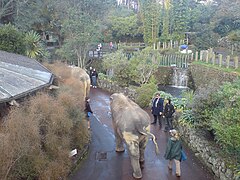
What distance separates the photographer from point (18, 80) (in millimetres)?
9922

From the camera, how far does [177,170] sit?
8.80 metres

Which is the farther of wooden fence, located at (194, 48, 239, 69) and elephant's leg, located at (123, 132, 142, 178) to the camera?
wooden fence, located at (194, 48, 239, 69)

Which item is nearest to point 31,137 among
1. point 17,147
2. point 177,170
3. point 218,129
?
point 17,147

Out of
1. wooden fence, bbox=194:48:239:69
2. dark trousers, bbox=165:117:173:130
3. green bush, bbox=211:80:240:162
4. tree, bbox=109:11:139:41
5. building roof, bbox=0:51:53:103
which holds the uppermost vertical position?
tree, bbox=109:11:139:41

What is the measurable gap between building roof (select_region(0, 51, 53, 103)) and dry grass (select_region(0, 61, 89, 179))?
55cm

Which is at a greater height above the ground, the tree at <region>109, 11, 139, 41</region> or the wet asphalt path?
the tree at <region>109, 11, 139, 41</region>

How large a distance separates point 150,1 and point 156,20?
2.39m

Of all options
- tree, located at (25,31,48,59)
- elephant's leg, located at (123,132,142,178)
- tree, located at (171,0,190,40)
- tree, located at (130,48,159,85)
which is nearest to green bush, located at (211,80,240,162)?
elephant's leg, located at (123,132,142,178)

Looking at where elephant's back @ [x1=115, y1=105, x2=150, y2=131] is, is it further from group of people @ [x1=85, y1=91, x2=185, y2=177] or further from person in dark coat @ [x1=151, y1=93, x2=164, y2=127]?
person in dark coat @ [x1=151, y1=93, x2=164, y2=127]

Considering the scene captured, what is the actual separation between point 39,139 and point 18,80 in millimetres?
3473

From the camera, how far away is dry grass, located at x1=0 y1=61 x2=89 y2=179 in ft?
20.6

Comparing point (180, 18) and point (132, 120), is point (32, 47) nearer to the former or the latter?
point (132, 120)

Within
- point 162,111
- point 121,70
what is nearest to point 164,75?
point 121,70

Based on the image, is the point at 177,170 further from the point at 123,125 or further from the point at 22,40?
the point at 22,40
